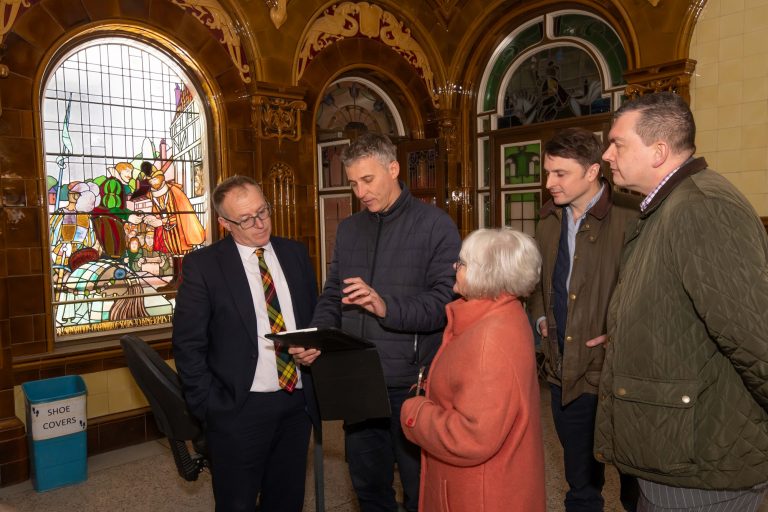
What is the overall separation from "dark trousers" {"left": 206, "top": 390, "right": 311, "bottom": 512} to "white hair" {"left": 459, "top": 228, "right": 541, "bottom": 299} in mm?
953

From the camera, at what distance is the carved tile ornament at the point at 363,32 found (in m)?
5.00

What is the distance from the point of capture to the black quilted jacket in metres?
2.11

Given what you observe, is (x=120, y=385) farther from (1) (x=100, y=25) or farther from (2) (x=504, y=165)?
(2) (x=504, y=165)

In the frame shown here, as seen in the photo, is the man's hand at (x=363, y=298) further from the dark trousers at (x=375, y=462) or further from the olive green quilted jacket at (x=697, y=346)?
the olive green quilted jacket at (x=697, y=346)

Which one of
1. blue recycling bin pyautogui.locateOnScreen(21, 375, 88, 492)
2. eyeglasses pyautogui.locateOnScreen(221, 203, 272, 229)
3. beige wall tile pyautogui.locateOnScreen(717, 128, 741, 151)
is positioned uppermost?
beige wall tile pyautogui.locateOnScreen(717, 128, 741, 151)

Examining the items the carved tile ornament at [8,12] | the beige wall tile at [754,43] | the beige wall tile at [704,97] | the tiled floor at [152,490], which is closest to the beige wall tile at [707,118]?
the beige wall tile at [704,97]

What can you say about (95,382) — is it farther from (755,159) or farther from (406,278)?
(755,159)

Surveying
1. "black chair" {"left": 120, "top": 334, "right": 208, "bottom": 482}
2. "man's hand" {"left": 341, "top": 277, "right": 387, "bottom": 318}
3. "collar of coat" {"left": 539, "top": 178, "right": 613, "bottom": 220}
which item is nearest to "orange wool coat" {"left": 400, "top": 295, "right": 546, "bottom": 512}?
"man's hand" {"left": 341, "top": 277, "right": 387, "bottom": 318}

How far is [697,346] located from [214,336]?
1532 mm

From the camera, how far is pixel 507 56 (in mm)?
5715

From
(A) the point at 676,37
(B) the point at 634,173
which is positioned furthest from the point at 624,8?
(B) the point at 634,173

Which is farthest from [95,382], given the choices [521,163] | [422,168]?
[521,163]

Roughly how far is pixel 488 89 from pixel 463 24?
25.9 inches

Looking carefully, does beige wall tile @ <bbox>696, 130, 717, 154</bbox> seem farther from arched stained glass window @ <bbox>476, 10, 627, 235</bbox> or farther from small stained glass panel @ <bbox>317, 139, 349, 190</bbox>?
small stained glass panel @ <bbox>317, 139, 349, 190</bbox>
